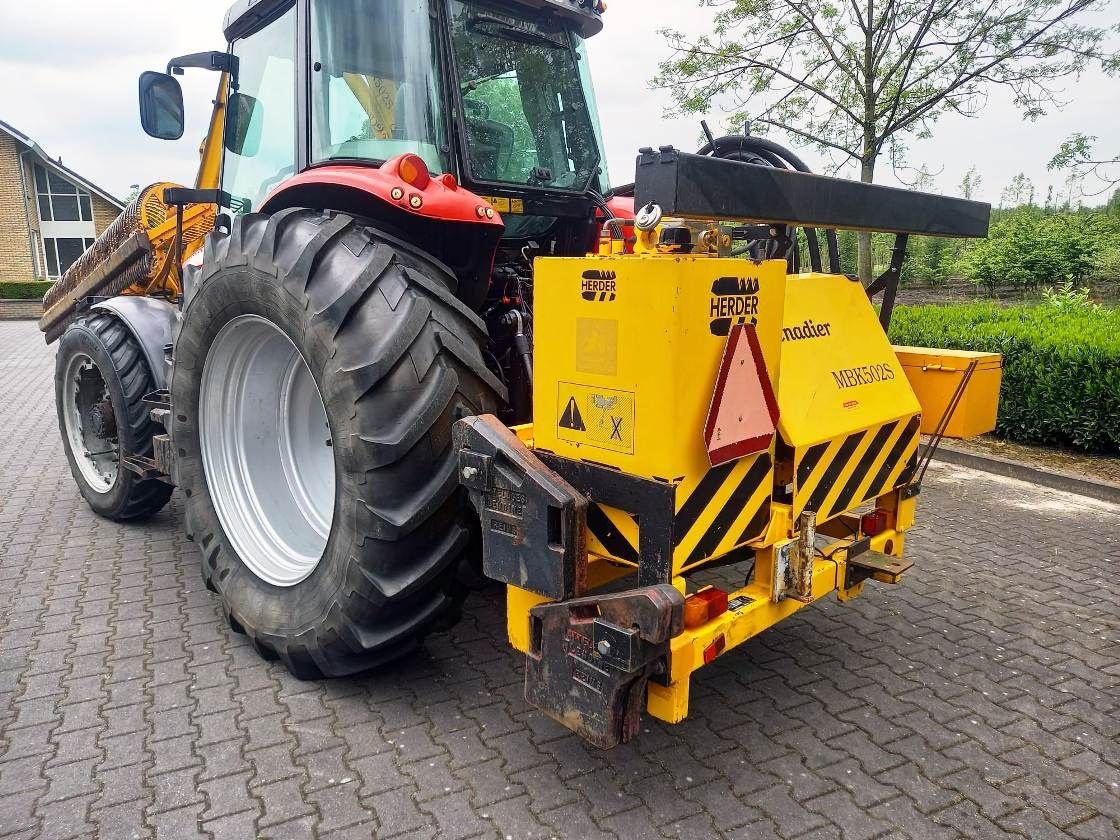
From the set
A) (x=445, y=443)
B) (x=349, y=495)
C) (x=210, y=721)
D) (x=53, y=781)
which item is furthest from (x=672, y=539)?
(x=53, y=781)

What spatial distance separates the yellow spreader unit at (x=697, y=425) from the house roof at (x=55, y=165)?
28.5 meters

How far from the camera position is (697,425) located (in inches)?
84.5

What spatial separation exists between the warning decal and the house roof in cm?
2857

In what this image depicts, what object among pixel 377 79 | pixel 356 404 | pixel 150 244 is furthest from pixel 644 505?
Answer: pixel 150 244

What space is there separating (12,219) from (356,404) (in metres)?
30.4

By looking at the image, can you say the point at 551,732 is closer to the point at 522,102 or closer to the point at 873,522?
the point at 873,522

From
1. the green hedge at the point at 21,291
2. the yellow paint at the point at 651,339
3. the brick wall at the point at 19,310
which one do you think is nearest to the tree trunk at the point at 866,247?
the yellow paint at the point at 651,339

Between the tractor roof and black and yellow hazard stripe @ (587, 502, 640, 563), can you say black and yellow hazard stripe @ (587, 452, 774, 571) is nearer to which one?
black and yellow hazard stripe @ (587, 502, 640, 563)

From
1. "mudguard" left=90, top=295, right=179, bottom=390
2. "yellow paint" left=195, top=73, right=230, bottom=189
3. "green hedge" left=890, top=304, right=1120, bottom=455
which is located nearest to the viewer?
"yellow paint" left=195, top=73, right=230, bottom=189

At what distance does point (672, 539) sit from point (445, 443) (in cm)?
82

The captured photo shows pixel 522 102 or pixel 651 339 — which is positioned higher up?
pixel 522 102

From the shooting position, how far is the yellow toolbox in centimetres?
322

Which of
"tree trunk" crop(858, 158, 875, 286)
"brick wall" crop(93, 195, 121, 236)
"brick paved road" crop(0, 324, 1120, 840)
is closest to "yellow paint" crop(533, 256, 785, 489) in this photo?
"brick paved road" crop(0, 324, 1120, 840)


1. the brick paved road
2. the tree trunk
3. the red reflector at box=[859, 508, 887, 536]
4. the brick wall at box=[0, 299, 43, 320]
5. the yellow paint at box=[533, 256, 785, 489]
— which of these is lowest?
the brick paved road
